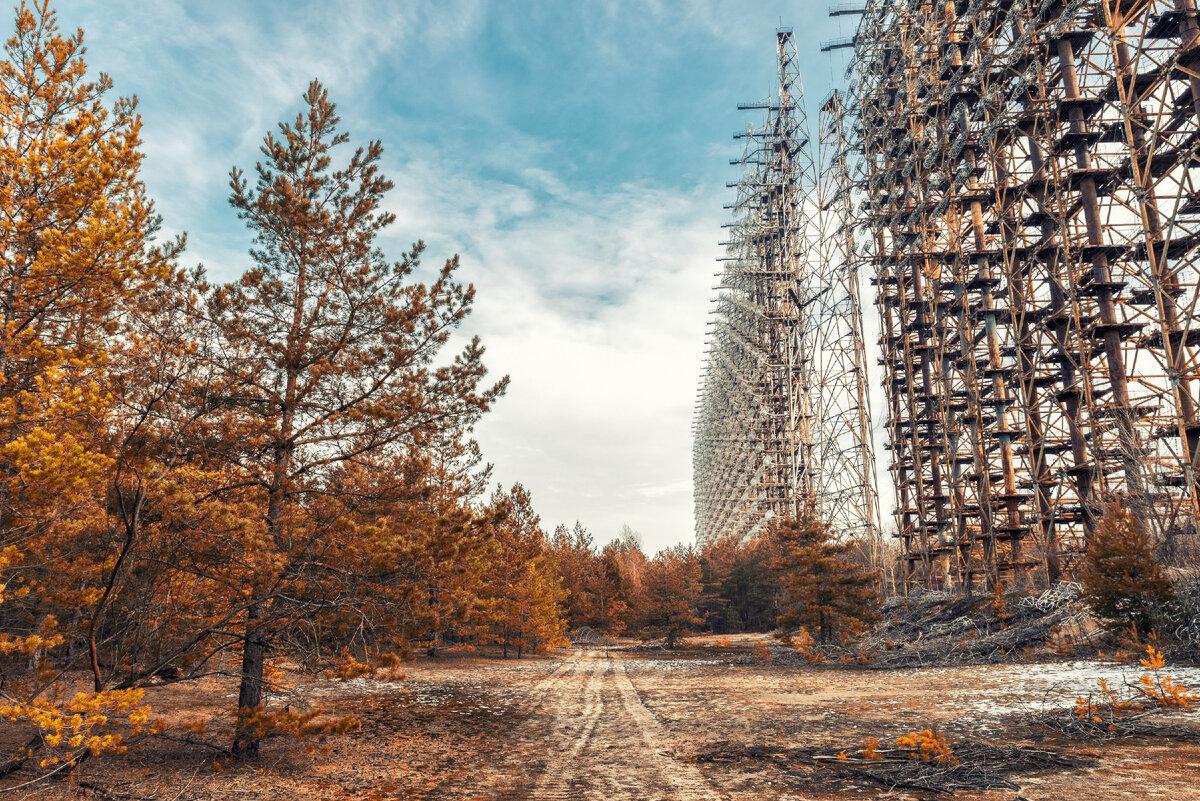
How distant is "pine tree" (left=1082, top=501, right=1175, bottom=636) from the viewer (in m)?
11.6

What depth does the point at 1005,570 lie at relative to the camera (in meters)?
22.9

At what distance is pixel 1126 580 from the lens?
1165 centimetres

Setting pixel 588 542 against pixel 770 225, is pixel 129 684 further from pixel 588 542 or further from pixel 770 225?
pixel 588 542

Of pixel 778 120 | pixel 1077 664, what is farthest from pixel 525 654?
pixel 778 120

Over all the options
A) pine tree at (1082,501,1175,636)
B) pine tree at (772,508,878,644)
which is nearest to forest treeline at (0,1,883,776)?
pine tree at (1082,501,1175,636)

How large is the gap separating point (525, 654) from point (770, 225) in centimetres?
3385

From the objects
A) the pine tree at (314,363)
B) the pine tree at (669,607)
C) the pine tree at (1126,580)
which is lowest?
the pine tree at (669,607)

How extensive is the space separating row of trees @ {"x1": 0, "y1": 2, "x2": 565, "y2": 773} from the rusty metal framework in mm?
15365

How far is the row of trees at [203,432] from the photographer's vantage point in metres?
5.38

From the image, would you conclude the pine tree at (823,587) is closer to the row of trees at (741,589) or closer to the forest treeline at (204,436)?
the row of trees at (741,589)

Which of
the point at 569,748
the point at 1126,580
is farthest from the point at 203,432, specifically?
the point at 1126,580

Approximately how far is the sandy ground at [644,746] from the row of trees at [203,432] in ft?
2.63

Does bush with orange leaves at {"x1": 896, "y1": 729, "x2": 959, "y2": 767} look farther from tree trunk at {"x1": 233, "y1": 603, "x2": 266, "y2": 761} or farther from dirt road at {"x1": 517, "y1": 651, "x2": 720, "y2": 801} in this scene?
tree trunk at {"x1": 233, "y1": 603, "x2": 266, "y2": 761}

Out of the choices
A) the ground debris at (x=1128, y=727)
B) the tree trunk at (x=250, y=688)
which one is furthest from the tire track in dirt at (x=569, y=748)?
the ground debris at (x=1128, y=727)
